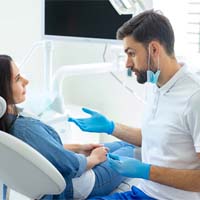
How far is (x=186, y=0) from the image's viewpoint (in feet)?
7.97

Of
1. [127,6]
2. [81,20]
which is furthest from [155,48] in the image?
[81,20]

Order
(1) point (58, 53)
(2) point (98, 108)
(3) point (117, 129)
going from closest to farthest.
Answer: (3) point (117, 129) → (2) point (98, 108) → (1) point (58, 53)

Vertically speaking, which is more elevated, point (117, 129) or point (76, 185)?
point (117, 129)

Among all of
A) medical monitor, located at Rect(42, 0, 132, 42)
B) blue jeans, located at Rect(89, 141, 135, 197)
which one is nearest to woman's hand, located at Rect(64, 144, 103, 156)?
blue jeans, located at Rect(89, 141, 135, 197)

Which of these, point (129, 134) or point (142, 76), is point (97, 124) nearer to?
point (129, 134)

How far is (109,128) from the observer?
1.86 meters

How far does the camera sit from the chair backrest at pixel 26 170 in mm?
1154

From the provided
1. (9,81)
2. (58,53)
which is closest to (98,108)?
(58,53)

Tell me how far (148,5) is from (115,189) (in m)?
1.25

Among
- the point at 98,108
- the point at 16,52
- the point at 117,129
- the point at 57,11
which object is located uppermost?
the point at 57,11

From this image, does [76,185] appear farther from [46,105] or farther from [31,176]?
[46,105]

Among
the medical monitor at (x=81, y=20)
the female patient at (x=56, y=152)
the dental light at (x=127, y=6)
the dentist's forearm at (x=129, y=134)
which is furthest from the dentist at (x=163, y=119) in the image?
the medical monitor at (x=81, y=20)

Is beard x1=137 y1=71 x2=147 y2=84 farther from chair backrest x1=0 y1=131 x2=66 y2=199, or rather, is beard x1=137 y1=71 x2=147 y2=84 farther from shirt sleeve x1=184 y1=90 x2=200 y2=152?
chair backrest x1=0 y1=131 x2=66 y2=199

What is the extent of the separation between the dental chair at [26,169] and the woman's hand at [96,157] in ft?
→ 1.03
